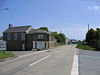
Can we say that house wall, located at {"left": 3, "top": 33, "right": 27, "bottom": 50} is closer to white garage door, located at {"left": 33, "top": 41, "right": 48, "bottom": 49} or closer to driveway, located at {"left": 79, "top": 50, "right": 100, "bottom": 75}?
white garage door, located at {"left": 33, "top": 41, "right": 48, "bottom": 49}

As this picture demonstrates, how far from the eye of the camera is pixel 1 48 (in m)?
24.5

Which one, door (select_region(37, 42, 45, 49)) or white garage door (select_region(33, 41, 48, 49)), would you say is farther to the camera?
door (select_region(37, 42, 45, 49))

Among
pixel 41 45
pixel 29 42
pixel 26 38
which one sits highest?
pixel 26 38

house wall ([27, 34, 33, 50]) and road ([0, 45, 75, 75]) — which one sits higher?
house wall ([27, 34, 33, 50])

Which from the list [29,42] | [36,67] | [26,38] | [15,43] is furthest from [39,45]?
[36,67]

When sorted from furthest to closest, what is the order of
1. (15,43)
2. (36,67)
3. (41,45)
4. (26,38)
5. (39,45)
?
(15,43), (26,38), (41,45), (39,45), (36,67)

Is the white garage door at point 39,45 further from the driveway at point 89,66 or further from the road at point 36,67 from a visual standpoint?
the road at point 36,67

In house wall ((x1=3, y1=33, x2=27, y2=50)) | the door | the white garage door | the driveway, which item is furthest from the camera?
house wall ((x1=3, y1=33, x2=27, y2=50))

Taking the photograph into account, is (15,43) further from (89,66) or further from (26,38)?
(89,66)

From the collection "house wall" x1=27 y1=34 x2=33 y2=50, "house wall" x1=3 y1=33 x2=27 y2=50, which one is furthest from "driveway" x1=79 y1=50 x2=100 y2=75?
"house wall" x1=3 y1=33 x2=27 y2=50

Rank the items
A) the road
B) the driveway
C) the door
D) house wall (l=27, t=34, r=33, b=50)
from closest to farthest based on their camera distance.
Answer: the road < the driveway < the door < house wall (l=27, t=34, r=33, b=50)

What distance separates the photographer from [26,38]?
172 ft

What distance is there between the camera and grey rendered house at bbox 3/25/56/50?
50844 mm

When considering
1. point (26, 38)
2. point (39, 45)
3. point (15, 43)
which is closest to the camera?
point (39, 45)
